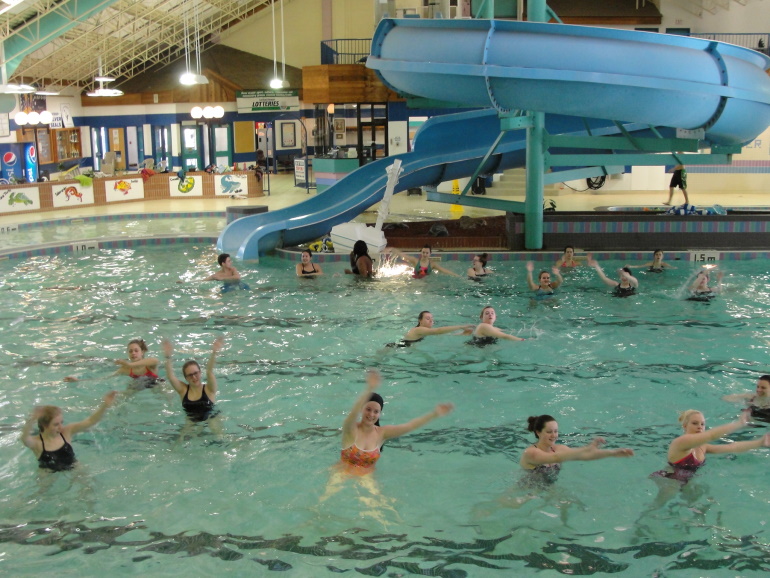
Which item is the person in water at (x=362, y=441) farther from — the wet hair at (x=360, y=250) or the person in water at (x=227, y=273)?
the wet hair at (x=360, y=250)

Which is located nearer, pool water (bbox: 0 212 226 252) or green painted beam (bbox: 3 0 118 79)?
pool water (bbox: 0 212 226 252)

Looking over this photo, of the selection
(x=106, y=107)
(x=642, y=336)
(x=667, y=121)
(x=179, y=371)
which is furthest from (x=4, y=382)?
(x=106, y=107)

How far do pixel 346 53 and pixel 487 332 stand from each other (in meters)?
19.7

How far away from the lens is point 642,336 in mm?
9445

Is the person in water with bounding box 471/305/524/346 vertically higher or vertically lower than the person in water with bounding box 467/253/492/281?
lower

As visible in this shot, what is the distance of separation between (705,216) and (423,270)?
5.65 meters

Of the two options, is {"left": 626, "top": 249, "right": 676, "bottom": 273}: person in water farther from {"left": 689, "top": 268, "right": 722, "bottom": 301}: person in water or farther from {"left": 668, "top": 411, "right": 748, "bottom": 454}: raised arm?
{"left": 668, "top": 411, "right": 748, "bottom": 454}: raised arm

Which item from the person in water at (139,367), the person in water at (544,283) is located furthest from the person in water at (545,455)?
the person in water at (544,283)

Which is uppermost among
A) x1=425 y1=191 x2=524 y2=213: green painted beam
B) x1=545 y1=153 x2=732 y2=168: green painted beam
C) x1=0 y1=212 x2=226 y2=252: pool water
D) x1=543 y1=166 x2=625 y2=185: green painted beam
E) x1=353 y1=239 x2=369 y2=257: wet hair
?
x1=545 y1=153 x2=732 y2=168: green painted beam

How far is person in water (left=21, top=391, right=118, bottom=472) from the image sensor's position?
5.96 metres

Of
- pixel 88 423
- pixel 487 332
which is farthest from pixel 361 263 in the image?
pixel 88 423

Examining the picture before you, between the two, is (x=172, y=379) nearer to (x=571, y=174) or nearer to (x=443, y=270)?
(x=443, y=270)

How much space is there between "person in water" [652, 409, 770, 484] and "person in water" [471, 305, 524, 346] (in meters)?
3.18

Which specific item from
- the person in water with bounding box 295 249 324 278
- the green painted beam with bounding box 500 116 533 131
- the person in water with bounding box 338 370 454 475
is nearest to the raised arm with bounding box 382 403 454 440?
the person in water with bounding box 338 370 454 475
